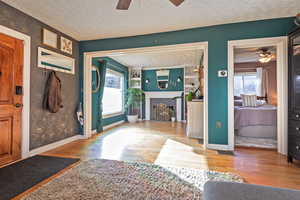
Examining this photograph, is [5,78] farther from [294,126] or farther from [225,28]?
[294,126]

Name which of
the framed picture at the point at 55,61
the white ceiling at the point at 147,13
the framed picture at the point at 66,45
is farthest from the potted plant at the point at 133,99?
the white ceiling at the point at 147,13

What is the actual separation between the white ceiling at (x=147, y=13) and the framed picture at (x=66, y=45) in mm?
245

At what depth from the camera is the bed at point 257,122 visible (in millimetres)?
3731

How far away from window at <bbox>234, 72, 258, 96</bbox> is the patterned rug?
5290 mm

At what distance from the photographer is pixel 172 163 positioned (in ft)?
7.84

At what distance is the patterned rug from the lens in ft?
Result: 5.16

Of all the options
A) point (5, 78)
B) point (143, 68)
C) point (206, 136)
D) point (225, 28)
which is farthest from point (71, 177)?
point (143, 68)

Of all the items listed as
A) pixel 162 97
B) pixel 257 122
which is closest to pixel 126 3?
pixel 257 122

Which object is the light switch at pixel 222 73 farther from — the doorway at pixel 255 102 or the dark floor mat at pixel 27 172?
the dark floor mat at pixel 27 172

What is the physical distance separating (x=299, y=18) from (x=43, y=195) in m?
3.85

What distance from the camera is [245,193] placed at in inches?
32.0

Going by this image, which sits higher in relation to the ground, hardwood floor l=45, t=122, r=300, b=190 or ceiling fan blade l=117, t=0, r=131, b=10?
ceiling fan blade l=117, t=0, r=131, b=10

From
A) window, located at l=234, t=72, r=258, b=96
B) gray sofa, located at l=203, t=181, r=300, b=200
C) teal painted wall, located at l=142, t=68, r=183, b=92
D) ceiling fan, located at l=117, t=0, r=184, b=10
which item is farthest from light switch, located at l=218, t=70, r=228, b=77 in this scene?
window, located at l=234, t=72, r=258, b=96

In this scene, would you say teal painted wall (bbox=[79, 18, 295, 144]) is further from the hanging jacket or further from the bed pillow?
the hanging jacket
